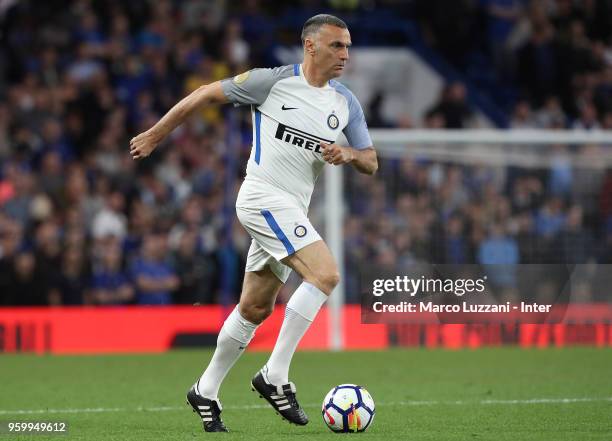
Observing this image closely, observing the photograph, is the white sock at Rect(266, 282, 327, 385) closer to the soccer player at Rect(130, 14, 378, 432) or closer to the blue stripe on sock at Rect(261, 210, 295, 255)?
the soccer player at Rect(130, 14, 378, 432)

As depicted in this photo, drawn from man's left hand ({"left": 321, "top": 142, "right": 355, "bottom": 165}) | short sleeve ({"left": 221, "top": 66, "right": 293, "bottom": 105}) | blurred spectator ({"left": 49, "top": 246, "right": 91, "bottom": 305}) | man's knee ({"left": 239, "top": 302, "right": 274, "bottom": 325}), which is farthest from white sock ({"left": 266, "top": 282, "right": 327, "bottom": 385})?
blurred spectator ({"left": 49, "top": 246, "right": 91, "bottom": 305})

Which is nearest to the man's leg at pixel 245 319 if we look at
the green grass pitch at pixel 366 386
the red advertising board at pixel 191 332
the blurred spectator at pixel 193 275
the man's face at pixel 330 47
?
the green grass pitch at pixel 366 386

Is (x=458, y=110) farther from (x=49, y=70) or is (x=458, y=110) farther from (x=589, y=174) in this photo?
(x=49, y=70)

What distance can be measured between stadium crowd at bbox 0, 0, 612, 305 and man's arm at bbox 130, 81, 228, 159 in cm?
837

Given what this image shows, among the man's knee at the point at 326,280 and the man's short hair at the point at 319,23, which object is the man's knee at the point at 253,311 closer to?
the man's knee at the point at 326,280

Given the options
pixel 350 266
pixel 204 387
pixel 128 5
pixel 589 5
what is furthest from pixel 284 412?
pixel 589 5

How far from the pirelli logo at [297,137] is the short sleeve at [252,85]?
0.24 m

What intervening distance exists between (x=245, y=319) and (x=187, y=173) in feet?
37.2

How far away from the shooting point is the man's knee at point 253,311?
8.18 meters

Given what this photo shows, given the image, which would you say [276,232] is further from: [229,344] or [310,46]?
[310,46]

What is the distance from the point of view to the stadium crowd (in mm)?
16375

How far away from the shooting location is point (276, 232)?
7934 millimetres

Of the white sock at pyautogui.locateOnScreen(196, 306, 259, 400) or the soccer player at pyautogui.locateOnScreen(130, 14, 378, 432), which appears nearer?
the soccer player at pyautogui.locateOnScreen(130, 14, 378, 432)

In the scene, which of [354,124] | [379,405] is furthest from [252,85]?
[379,405]
